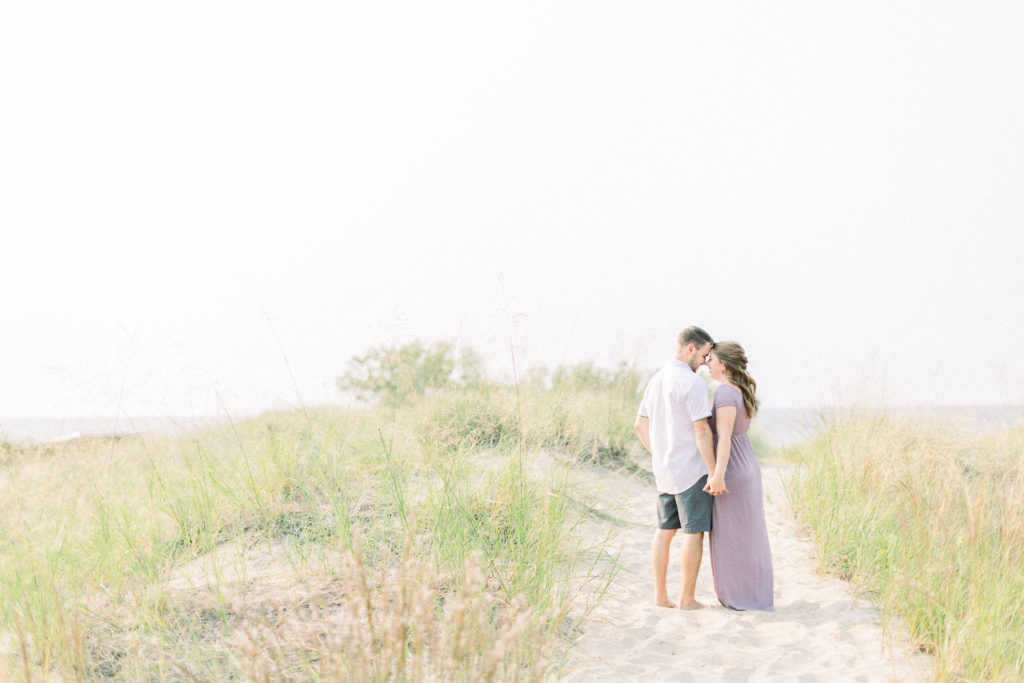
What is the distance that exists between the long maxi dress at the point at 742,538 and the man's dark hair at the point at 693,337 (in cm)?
36

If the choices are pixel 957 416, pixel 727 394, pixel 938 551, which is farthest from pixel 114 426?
pixel 957 416

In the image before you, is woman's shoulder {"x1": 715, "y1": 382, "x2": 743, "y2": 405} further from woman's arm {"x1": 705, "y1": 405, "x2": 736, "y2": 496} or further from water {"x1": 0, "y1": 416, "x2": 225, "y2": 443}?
water {"x1": 0, "y1": 416, "x2": 225, "y2": 443}

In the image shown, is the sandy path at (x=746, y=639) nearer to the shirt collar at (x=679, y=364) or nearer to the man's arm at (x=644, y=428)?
the man's arm at (x=644, y=428)

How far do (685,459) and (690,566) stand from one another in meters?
0.78

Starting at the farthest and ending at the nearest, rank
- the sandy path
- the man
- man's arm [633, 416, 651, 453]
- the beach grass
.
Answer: man's arm [633, 416, 651, 453] < the man < the sandy path < the beach grass

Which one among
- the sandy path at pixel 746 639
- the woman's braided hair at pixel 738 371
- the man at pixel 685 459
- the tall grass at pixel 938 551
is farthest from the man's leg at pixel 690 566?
the tall grass at pixel 938 551

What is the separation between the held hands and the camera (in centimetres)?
498

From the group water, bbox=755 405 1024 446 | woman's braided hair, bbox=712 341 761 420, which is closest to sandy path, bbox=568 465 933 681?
woman's braided hair, bbox=712 341 761 420

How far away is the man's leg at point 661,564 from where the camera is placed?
5152 mm

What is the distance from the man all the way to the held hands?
3.8 inches

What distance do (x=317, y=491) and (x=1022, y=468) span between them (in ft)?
16.1

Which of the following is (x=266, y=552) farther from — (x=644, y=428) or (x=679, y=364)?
(x=679, y=364)

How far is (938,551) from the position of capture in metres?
4.27

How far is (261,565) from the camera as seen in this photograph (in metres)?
4.68
